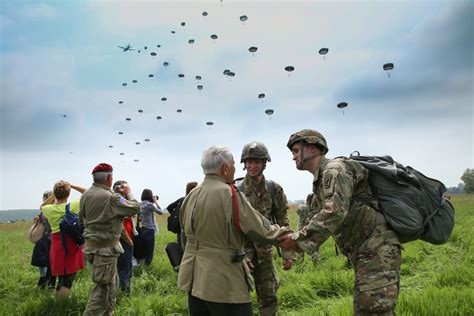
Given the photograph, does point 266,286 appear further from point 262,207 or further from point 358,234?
point 358,234

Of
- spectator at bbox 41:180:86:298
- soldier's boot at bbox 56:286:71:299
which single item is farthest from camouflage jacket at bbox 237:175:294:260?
soldier's boot at bbox 56:286:71:299

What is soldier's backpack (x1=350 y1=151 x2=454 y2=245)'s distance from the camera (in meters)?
3.20

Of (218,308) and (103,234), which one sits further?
(103,234)

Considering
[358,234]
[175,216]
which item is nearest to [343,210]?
[358,234]

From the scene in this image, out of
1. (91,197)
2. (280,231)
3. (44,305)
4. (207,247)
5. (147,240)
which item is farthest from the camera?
(147,240)

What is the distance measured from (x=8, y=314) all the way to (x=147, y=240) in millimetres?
3596

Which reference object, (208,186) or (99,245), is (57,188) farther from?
(208,186)

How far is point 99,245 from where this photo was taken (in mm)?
5324

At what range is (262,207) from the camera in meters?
4.88

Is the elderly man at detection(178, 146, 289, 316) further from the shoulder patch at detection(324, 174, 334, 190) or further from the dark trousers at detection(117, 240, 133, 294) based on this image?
the dark trousers at detection(117, 240, 133, 294)

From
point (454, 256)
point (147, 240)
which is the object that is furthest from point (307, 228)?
point (454, 256)

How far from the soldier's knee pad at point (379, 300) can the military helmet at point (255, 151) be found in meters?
2.09

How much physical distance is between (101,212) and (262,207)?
2.30 meters

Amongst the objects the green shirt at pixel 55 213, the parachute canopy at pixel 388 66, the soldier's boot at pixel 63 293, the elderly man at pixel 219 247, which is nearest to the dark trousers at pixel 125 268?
the soldier's boot at pixel 63 293
